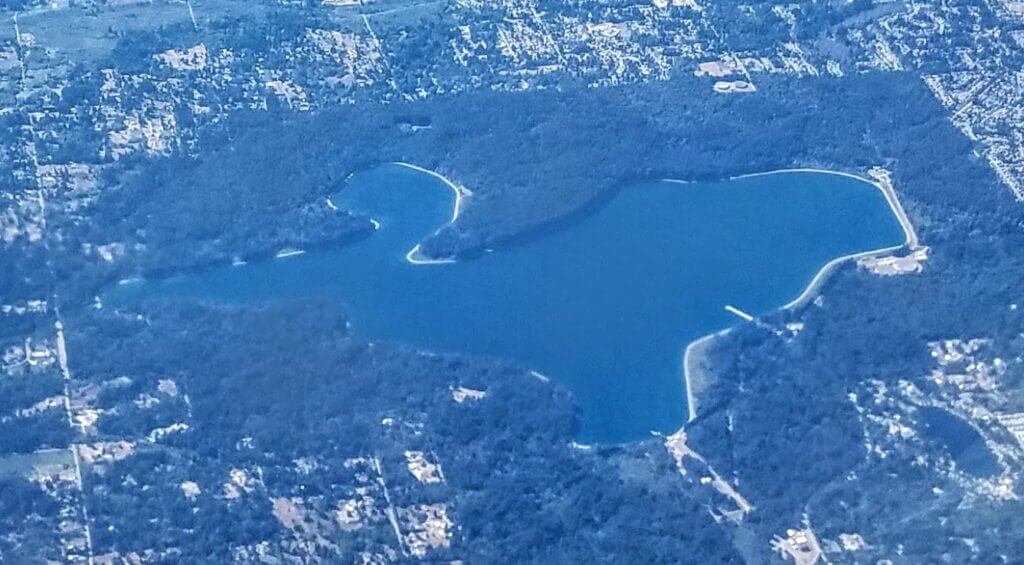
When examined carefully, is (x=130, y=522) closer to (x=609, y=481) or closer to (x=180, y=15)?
(x=609, y=481)

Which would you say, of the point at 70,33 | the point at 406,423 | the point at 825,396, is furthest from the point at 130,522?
the point at 70,33

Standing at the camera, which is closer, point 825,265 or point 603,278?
point 603,278

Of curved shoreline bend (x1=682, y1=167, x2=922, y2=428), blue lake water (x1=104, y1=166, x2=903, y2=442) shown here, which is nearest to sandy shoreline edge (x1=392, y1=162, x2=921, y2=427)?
curved shoreline bend (x1=682, y1=167, x2=922, y2=428)

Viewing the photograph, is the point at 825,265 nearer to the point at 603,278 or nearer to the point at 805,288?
the point at 805,288

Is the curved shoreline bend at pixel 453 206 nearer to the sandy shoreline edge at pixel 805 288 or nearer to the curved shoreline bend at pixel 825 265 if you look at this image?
the sandy shoreline edge at pixel 805 288

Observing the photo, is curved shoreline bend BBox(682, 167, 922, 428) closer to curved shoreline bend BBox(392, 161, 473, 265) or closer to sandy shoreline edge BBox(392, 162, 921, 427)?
sandy shoreline edge BBox(392, 162, 921, 427)

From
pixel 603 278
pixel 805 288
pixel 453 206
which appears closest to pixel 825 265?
pixel 805 288
